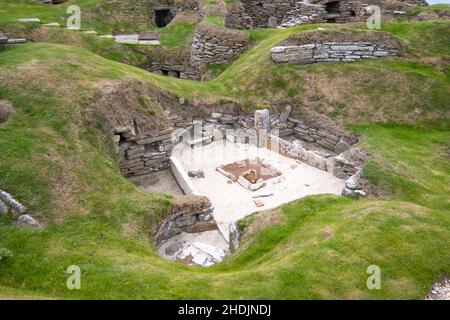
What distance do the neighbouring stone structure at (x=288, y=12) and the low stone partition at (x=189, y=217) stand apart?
2073 centimetres

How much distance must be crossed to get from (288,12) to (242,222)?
25418 mm

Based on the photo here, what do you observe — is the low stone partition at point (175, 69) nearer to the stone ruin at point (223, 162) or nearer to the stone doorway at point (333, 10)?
the stone ruin at point (223, 162)

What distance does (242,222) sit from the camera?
1492 centimetres

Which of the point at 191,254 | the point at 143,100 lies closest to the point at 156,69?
the point at 143,100

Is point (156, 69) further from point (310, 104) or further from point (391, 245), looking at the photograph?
point (391, 245)

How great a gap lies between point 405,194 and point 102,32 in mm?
25052

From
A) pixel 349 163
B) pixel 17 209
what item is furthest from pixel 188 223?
pixel 349 163

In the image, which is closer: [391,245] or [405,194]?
[391,245]

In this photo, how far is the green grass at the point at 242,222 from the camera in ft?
34.2

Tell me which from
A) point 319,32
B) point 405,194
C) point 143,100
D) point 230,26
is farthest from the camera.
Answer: point 230,26

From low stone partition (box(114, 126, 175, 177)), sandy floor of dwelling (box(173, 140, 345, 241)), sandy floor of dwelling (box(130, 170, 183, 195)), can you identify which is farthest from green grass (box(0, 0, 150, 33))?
sandy floor of dwelling (box(130, 170, 183, 195))

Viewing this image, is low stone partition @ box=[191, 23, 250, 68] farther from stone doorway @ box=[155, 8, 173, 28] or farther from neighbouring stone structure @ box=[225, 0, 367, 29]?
stone doorway @ box=[155, 8, 173, 28]

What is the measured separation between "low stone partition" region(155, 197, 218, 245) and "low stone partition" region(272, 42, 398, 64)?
451 inches

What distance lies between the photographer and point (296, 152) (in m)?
20.9
